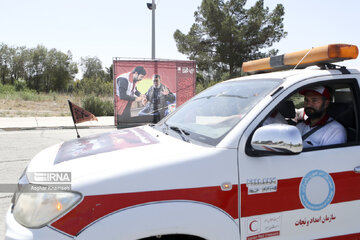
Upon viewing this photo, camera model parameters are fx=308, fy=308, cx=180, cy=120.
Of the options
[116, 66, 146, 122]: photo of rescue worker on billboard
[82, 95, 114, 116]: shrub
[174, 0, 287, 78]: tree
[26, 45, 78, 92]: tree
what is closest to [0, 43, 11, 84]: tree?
[26, 45, 78, 92]: tree

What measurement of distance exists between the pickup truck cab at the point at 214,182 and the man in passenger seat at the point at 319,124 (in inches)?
6.2

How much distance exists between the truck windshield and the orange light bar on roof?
1.49 ft

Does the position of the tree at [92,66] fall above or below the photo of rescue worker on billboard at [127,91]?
above

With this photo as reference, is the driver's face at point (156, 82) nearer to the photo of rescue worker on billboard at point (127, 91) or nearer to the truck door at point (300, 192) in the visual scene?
the photo of rescue worker on billboard at point (127, 91)

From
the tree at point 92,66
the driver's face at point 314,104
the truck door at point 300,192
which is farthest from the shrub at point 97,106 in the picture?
the tree at point 92,66

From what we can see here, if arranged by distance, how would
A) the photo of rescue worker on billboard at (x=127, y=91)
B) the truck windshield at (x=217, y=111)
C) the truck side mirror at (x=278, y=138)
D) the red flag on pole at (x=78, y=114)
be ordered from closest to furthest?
A: the truck side mirror at (x=278, y=138) → the truck windshield at (x=217, y=111) → the red flag on pole at (x=78, y=114) → the photo of rescue worker on billboard at (x=127, y=91)

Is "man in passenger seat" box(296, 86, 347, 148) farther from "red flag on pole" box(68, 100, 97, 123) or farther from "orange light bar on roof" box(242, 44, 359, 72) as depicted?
"red flag on pole" box(68, 100, 97, 123)

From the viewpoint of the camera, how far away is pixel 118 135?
9.04 ft

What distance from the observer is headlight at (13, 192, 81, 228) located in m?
1.71

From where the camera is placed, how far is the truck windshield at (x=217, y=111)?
7.34ft

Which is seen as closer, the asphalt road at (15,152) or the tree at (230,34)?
the asphalt road at (15,152)

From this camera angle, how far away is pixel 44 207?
175cm

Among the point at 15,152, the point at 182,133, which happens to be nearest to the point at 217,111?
the point at 182,133

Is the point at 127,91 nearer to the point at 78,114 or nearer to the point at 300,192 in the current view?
Answer: the point at 78,114
